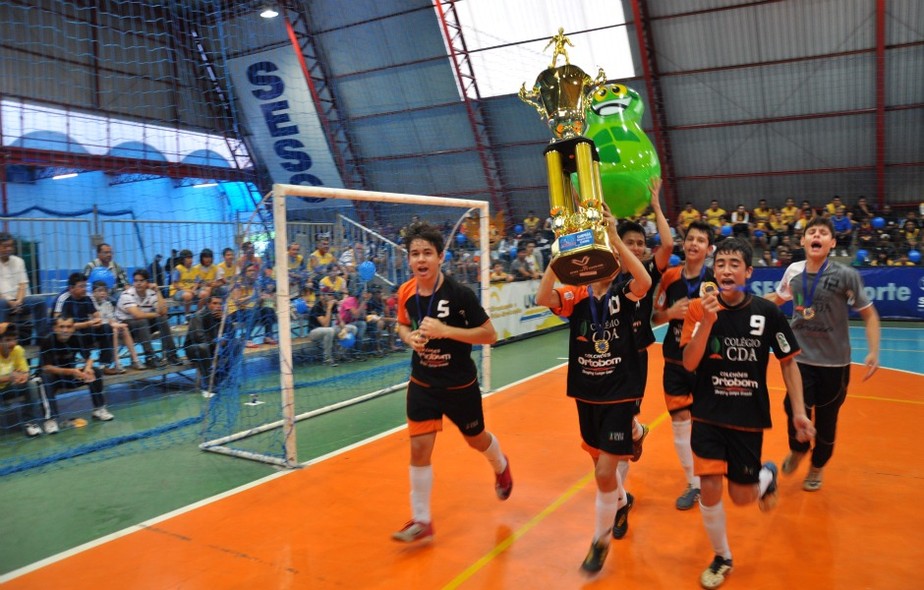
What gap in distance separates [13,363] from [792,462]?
7.42m

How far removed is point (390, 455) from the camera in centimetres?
595

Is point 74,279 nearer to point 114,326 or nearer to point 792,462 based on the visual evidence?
point 114,326

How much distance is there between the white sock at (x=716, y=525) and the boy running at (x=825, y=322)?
5.32 ft

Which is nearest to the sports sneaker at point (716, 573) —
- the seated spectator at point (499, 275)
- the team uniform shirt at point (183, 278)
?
the team uniform shirt at point (183, 278)

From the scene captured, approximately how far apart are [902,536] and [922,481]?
1.19 metres

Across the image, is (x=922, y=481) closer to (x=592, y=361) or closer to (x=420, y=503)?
(x=592, y=361)

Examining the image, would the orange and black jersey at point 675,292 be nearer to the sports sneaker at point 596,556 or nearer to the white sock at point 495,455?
the white sock at point 495,455

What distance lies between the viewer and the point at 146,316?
330 inches

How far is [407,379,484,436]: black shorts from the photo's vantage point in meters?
4.04

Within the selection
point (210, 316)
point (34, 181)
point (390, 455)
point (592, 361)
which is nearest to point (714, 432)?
point (592, 361)

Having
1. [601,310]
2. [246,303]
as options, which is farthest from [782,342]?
[246,303]

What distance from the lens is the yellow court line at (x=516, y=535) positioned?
143 inches

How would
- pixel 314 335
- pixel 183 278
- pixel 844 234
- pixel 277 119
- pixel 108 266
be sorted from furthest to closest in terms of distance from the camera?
pixel 277 119 < pixel 844 234 < pixel 314 335 < pixel 183 278 < pixel 108 266

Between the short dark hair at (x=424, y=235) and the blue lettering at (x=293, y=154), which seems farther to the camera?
the blue lettering at (x=293, y=154)
